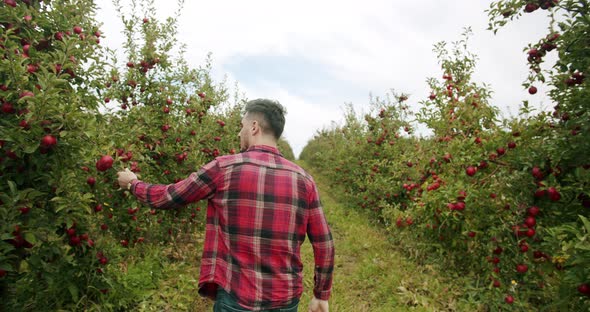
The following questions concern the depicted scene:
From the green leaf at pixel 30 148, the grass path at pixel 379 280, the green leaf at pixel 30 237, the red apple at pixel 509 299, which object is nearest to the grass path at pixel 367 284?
the grass path at pixel 379 280

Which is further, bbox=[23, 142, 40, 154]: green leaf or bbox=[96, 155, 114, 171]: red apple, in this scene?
bbox=[96, 155, 114, 171]: red apple

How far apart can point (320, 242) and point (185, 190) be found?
803 mm

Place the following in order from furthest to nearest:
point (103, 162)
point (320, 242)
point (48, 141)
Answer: point (103, 162) → point (320, 242) → point (48, 141)

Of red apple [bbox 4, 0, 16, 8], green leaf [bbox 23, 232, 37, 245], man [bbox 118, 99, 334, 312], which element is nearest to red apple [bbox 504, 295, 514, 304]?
man [bbox 118, 99, 334, 312]

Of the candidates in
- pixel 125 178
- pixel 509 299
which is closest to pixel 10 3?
pixel 125 178

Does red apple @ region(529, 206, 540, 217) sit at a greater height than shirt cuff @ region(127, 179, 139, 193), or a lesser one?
greater

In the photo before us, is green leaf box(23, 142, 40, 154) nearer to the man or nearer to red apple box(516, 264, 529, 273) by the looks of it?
the man

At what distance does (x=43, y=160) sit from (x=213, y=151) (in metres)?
3.45

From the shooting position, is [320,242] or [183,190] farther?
[320,242]

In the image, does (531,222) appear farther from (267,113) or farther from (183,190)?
(183,190)

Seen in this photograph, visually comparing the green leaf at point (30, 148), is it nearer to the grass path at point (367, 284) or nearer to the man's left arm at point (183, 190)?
the man's left arm at point (183, 190)

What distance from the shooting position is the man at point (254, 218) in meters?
1.85

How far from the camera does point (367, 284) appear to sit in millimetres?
5105

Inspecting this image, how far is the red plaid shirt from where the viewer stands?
6.07 ft
